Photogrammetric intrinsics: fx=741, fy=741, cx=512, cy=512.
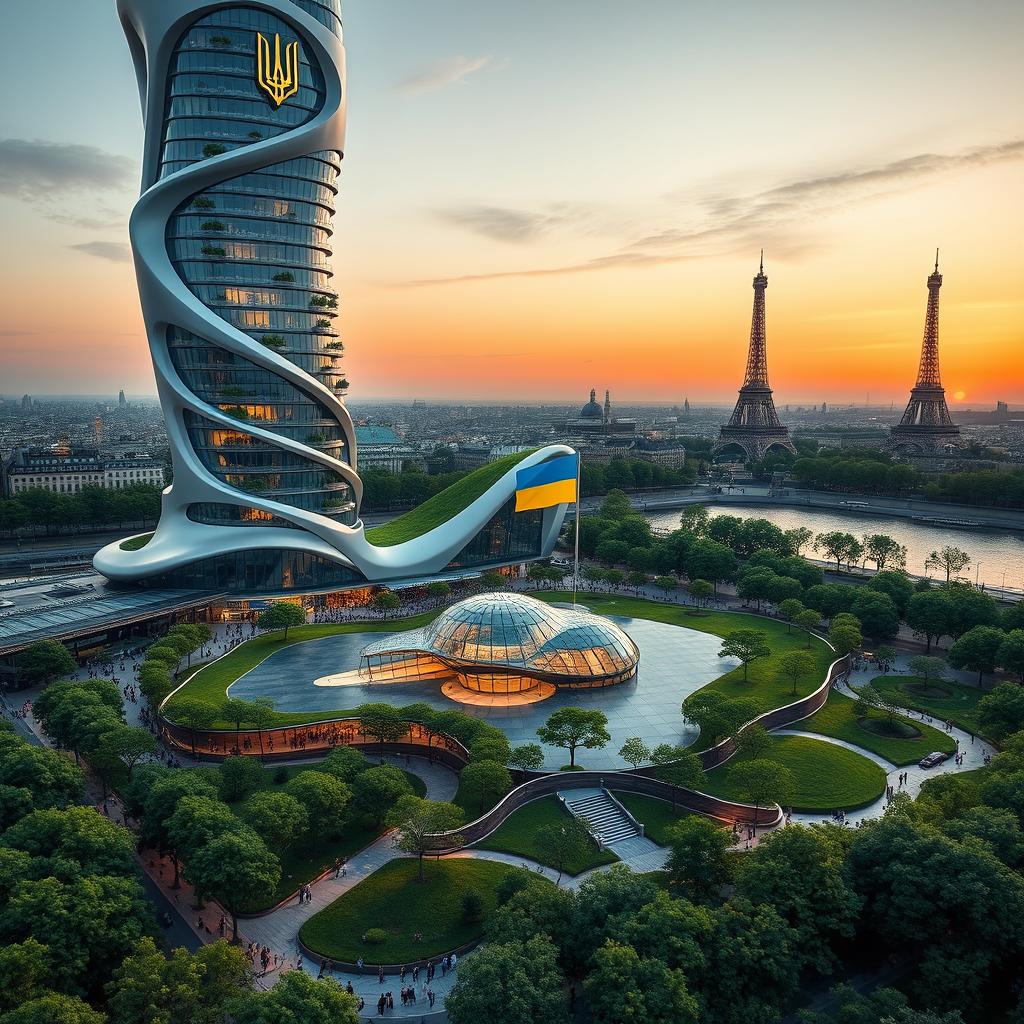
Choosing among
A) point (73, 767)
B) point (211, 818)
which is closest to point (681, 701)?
point (211, 818)

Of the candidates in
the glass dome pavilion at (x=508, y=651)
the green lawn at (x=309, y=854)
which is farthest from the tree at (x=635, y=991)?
the glass dome pavilion at (x=508, y=651)

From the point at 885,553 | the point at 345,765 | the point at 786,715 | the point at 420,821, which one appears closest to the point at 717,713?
the point at 786,715

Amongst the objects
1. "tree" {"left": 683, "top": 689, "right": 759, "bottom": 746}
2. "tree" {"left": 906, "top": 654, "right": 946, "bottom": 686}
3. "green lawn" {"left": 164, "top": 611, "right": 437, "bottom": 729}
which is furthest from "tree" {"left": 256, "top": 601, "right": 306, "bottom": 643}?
"tree" {"left": 906, "top": 654, "right": 946, "bottom": 686}

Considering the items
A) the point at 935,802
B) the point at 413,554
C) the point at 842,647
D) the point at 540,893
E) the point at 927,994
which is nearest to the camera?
the point at 927,994

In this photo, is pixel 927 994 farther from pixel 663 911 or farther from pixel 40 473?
pixel 40 473

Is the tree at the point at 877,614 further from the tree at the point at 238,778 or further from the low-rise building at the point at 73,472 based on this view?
the low-rise building at the point at 73,472

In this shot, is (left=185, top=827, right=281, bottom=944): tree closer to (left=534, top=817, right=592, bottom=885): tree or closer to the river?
(left=534, top=817, right=592, bottom=885): tree
